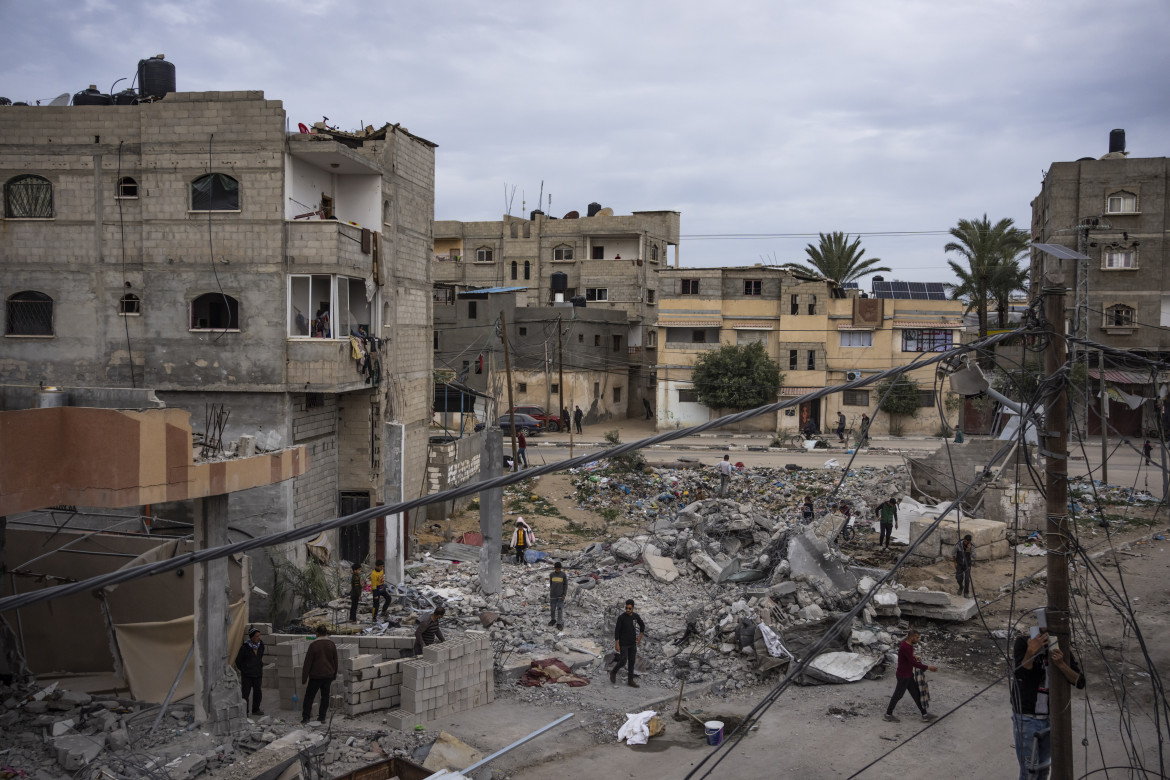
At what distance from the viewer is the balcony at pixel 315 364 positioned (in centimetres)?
1814

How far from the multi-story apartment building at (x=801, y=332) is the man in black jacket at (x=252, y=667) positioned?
3076 cm

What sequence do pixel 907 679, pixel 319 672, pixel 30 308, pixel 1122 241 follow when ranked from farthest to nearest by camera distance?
pixel 1122 241
pixel 30 308
pixel 907 679
pixel 319 672

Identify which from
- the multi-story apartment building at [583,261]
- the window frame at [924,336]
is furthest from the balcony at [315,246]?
the multi-story apartment building at [583,261]

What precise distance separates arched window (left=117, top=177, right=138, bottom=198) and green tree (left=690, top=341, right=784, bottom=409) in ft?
88.2

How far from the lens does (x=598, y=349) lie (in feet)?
149

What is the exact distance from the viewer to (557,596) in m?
15.2

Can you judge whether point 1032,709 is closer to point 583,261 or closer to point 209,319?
point 209,319

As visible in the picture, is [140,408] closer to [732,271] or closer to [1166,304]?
[732,271]

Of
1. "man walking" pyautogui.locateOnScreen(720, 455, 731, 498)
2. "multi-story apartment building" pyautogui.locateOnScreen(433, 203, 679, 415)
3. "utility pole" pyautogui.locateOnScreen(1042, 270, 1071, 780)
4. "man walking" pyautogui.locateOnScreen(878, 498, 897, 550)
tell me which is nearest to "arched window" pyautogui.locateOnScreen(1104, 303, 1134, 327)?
"multi-story apartment building" pyautogui.locateOnScreen(433, 203, 679, 415)

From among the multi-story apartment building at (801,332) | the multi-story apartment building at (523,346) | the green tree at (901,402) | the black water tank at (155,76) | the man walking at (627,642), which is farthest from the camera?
the multi-story apartment building at (523,346)

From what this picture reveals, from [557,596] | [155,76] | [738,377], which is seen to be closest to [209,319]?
[155,76]

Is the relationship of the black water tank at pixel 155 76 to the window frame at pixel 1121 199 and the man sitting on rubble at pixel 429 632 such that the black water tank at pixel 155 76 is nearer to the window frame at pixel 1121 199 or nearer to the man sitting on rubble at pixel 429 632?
the man sitting on rubble at pixel 429 632

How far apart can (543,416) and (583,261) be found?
12.2 metres

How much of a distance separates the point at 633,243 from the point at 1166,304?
84.3 ft
